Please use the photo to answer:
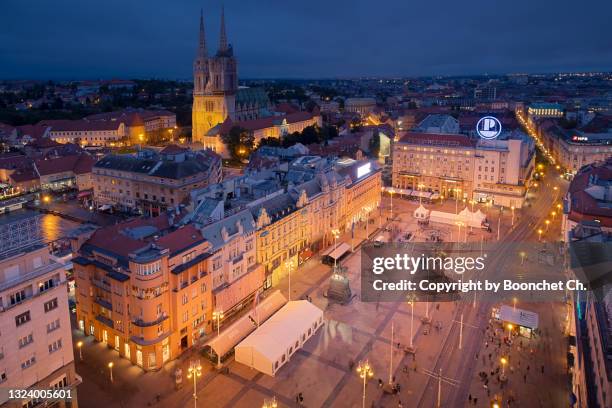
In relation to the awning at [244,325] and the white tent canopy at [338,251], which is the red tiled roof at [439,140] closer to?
the white tent canopy at [338,251]

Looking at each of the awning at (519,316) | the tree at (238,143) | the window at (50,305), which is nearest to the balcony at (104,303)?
the window at (50,305)

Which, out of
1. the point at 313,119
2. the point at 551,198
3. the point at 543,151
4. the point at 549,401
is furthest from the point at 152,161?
the point at 543,151

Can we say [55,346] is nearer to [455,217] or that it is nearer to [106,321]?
[106,321]

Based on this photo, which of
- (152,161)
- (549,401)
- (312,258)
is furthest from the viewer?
(152,161)

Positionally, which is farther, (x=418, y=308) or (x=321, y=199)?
(x=321, y=199)

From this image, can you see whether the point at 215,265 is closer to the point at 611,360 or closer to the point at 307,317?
the point at 307,317
